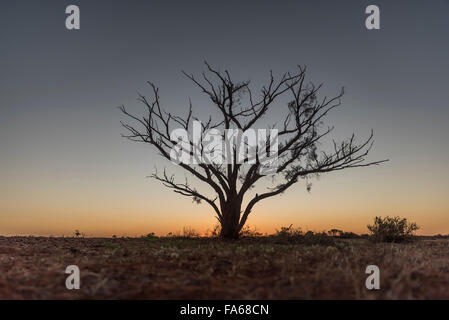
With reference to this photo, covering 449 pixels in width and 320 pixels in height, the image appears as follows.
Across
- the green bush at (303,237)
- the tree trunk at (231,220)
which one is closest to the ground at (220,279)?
the green bush at (303,237)

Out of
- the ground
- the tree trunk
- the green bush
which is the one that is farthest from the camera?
the tree trunk

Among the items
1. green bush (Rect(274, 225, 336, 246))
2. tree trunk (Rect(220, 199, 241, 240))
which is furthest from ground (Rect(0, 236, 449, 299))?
tree trunk (Rect(220, 199, 241, 240))

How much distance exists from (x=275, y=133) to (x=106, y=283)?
52.5 feet

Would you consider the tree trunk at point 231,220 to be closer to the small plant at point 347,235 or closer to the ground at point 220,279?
the small plant at point 347,235

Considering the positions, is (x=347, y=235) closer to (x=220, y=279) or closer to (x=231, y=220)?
(x=231, y=220)

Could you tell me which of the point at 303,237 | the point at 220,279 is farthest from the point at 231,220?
the point at 220,279

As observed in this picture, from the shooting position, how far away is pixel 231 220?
67.5 ft

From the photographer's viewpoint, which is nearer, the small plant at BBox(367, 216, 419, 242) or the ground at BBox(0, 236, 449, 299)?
the ground at BBox(0, 236, 449, 299)

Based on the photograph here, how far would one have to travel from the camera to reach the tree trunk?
20438 mm

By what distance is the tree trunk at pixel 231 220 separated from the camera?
2044 cm

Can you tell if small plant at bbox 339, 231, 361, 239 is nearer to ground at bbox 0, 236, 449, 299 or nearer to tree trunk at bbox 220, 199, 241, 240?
tree trunk at bbox 220, 199, 241, 240

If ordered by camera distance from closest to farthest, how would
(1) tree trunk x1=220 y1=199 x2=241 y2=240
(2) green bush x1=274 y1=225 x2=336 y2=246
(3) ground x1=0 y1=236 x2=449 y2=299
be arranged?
1. (3) ground x1=0 y1=236 x2=449 y2=299
2. (2) green bush x1=274 y1=225 x2=336 y2=246
3. (1) tree trunk x1=220 y1=199 x2=241 y2=240
